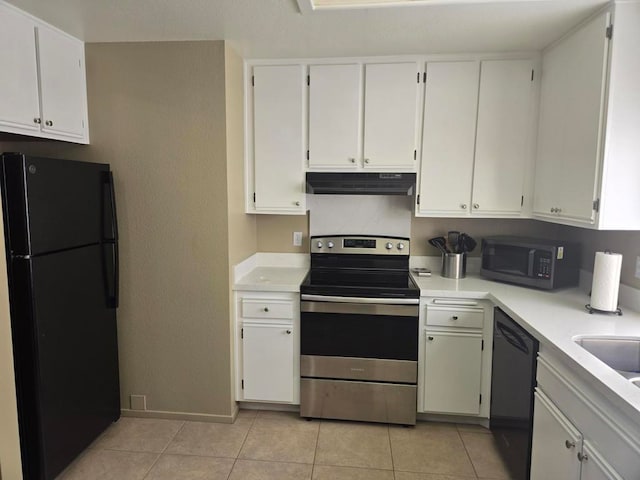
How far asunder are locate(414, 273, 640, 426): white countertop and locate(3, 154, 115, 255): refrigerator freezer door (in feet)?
6.46

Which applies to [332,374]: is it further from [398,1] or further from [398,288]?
[398,1]

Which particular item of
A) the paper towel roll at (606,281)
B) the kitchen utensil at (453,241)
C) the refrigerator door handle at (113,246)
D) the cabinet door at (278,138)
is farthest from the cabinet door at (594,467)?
the refrigerator door handle at (113,246)

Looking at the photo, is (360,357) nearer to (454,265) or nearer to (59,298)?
(454,265)

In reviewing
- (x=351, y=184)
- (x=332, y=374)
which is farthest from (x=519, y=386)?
(x=351, y=184)

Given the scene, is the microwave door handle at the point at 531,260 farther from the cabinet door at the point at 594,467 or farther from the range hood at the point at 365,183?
the cabinet door at the point at 594,467

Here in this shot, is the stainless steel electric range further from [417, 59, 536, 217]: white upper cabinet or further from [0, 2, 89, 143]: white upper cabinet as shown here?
[0, 2, 89, 143]: white upper cabinet

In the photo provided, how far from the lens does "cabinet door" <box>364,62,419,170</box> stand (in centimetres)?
265

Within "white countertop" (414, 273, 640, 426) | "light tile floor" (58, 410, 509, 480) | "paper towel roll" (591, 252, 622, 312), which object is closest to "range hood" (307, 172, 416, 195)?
"white countertop" (414, 273, 640, 426)

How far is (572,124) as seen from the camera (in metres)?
2.16

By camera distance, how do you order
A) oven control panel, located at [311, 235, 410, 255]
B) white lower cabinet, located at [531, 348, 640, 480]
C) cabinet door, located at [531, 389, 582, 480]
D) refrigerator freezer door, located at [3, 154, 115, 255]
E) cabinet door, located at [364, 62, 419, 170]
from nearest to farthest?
white lower cabinet, located at [531, 348, 640, 480] < cabinet door, located at [531, 389, 582, 480] < refrigerator freezer door, located at [3, 154, 115, 255] < cabinet door, located at [364, 62, 419, 170] < oven control panel, located at [311, 235, 410, 255]

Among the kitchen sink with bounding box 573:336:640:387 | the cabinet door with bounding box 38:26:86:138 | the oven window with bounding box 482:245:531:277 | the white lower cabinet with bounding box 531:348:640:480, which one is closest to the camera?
the white lower cabinet with bounding box 531:348:640:480

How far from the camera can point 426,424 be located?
2.64 m

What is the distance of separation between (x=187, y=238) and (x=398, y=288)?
1.35 meters

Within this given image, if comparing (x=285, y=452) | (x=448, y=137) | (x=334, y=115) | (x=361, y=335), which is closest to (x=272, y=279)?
(x=361, y=335)
